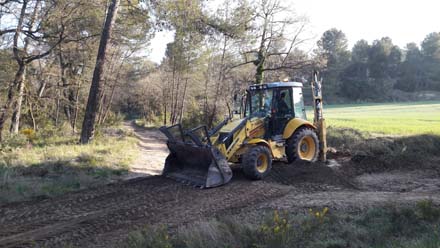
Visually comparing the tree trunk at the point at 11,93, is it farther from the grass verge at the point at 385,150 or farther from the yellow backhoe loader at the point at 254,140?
the grass verge at the point at 385,150

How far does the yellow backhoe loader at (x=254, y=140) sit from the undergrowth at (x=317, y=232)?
3.10m

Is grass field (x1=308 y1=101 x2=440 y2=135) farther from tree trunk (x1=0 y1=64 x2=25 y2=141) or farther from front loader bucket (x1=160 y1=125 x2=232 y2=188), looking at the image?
tree trunk (x1=0 y1=64 x2=25 y2=141)

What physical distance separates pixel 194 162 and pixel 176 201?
1986 mm

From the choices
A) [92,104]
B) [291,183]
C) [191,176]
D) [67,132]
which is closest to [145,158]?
[92,104]

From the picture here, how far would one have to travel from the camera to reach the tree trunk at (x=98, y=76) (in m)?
14.1

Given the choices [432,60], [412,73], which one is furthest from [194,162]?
[432,60]

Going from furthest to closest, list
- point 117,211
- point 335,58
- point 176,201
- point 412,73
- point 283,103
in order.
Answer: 1. point 412,73
2. point 335,58
3. point 283,103
4. point 176,201
5. point 117,211

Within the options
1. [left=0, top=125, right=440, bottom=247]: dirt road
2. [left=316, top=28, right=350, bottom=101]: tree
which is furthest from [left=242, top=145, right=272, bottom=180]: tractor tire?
[left=316, top=28, right=350, bottom=101]: tree

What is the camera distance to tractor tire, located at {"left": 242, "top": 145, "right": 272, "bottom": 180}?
9086 mm

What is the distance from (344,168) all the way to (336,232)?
578 cm

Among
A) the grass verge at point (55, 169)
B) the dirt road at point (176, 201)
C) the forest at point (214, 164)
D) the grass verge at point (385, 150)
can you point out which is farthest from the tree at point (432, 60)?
the grass verge at point (55, 169)

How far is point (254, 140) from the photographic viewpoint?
9.62 meters

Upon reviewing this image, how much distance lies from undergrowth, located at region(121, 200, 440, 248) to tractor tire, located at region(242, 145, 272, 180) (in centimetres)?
310

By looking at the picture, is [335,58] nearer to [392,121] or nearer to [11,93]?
[392,121]
